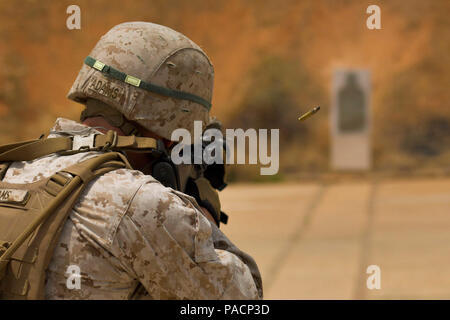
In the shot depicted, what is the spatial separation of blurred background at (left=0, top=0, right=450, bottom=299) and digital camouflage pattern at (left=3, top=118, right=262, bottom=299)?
313 inches

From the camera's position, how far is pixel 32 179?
1596mm

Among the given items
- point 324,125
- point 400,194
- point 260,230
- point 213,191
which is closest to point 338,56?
point 324,125

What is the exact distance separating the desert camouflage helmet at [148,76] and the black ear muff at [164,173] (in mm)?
93

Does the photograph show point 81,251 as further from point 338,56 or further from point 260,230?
point 338,56

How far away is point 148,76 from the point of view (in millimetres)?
1819

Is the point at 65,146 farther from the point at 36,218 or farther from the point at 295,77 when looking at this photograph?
the point at 295,77

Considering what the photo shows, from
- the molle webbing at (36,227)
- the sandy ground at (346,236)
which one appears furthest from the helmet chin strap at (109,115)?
the sandy ground at (346,236)

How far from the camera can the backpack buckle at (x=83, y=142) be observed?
64.7 inches

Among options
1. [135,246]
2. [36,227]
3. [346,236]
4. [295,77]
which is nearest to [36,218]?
[36,227]

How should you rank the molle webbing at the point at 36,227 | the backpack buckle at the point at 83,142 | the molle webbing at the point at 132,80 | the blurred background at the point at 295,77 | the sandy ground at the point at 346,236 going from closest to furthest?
1. the molle webbing at the point at 36,227
2. the backpack buckle at the point at 83,142
3. the molle webbing at the point at 132,80
4. the sandy ground at the point at 346,236
5. the blurred background at the point at 295,77

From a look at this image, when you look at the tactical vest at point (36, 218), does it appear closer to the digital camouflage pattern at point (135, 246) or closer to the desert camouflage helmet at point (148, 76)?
the digital camouflage pattern at point (135, 246)

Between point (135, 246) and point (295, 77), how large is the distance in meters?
12.7

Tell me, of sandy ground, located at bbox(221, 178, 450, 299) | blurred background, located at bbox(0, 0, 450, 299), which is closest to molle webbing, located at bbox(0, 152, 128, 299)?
sandy ground, located at bbox(221, 178, 450, 299)
